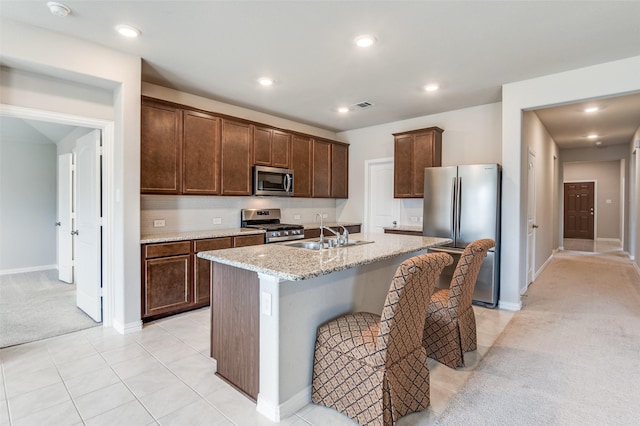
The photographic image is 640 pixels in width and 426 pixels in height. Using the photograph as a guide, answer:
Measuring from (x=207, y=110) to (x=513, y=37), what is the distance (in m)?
3.43

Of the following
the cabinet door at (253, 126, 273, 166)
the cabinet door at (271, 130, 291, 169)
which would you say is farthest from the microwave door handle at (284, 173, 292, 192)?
the cabinet door at (253, 126, 273, 166)

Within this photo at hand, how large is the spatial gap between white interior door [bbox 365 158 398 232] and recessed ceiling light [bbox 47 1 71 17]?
451cm

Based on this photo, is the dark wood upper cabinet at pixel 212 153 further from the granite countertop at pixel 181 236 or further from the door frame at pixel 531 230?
the door frame at pixel 531 230

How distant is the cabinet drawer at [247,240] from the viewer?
4129mm

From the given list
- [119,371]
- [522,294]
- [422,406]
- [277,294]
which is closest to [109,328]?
[119,371]

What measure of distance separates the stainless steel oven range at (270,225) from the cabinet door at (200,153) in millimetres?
763

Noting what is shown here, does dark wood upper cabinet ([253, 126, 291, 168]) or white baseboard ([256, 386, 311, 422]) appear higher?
dark wood upper cabinet ([253, 126, 291, 168])

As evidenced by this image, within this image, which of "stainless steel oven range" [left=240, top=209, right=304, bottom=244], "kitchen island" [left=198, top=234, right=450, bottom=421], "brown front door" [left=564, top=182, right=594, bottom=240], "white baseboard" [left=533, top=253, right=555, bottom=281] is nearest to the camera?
"kitchen island" [left=198, top=234, right=450, bottom=421]

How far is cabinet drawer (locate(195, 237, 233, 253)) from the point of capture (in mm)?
3738

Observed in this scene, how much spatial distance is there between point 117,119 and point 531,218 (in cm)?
548

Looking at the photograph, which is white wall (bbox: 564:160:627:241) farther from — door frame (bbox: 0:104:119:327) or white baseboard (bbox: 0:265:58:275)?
white baseboard (bbox: 0:265:58:275)

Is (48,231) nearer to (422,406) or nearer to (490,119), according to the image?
(422,406)

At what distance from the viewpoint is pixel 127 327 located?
10.6 ft

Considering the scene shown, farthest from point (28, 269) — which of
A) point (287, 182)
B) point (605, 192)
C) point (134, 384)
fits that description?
point (605, 192)
